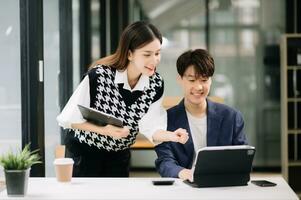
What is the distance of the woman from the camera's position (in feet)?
7.14

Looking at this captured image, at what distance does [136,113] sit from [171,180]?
0.41m

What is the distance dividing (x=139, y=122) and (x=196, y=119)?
0.26 meters

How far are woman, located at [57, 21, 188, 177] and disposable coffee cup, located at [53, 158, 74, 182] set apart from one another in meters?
0.21

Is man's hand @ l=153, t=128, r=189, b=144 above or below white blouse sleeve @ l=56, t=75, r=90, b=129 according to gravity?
below

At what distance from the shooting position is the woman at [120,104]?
2.18 meters

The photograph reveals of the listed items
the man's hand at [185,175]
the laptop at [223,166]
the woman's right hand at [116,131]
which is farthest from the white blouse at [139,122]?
the laptop at [223,166]

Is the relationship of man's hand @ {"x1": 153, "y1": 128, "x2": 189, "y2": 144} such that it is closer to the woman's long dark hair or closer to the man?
the man

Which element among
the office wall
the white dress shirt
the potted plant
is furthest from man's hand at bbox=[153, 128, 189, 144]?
the office wall

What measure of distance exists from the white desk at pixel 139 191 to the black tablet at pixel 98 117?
241mm

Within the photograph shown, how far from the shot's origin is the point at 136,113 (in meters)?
2.29

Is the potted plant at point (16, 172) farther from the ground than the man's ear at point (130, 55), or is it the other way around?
the man's ear at point (130, 55)

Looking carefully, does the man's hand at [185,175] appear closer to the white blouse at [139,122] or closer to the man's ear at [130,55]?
the white blouse at [139,122]

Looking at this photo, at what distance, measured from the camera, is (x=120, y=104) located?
228cm

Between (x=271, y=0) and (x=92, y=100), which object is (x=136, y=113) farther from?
(x=271, y=0)
